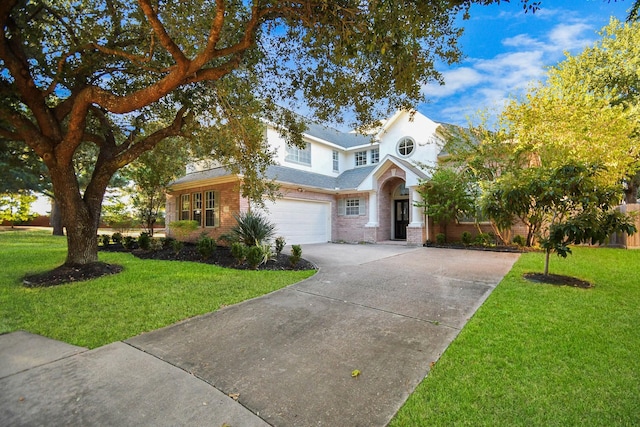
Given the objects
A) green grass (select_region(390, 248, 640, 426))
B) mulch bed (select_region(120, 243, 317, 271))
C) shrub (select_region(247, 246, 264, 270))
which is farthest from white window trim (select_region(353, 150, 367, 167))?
green grass (select_region(390, 248, 640, 426))

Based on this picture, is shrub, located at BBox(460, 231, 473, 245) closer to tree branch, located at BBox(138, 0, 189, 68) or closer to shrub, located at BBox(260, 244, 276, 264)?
shrub, located at BBox(260, 244, 276, 264)

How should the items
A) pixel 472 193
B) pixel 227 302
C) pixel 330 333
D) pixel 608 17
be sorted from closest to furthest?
pixel 330 333
pixel 227 302
pixel 472 193
pixel 608 17

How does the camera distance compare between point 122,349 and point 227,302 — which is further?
point 227,302

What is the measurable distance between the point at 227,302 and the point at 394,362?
11.3 ft

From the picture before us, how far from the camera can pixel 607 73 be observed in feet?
50.4

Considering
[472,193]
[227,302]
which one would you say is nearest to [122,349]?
[227,302]

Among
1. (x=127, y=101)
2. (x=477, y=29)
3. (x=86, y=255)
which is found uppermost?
(x=477, y=29)

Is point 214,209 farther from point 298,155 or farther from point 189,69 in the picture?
point 189,69

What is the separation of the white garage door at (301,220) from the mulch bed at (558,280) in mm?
10069

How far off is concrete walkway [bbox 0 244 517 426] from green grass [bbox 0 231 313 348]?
14.3 inches

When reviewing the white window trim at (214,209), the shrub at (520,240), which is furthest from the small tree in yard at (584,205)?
the white window trim at (214,209)

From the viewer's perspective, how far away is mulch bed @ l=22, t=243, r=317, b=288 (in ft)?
24.3

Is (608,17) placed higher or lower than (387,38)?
higher

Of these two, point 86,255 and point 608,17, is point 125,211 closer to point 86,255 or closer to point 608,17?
point 86,255
